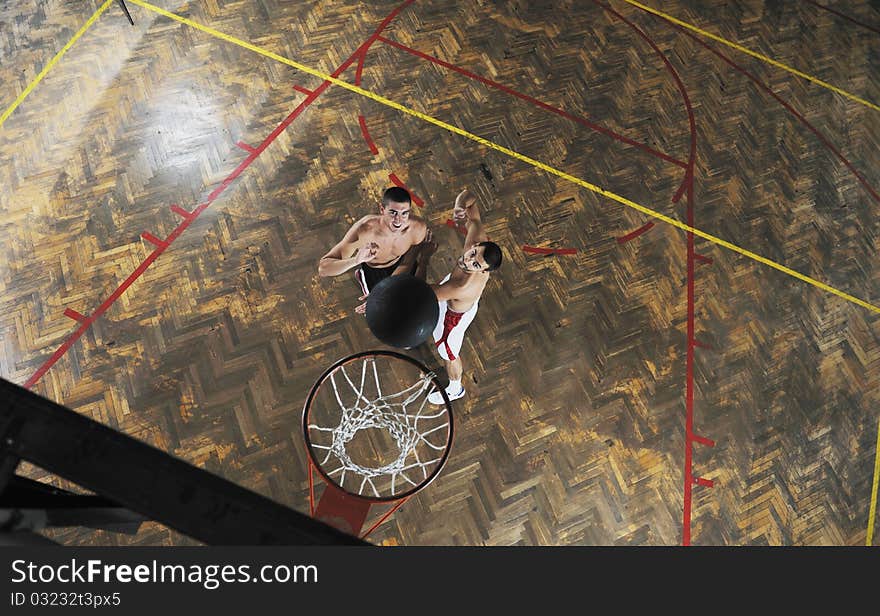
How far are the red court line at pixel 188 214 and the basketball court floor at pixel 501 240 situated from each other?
0.03 m

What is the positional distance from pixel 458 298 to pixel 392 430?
4.23 ft

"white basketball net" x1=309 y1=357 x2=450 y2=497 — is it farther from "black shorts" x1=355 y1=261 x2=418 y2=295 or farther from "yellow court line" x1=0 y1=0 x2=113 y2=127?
"yellow court line" x1=0 y1=0 x2=113 y2=127

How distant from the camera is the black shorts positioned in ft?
20.2

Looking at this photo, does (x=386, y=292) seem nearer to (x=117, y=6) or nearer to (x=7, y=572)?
(x=7, y=572)

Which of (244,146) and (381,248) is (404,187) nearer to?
(381,248)

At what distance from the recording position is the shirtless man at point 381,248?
6215 millimetres

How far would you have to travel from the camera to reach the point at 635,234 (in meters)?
6.89

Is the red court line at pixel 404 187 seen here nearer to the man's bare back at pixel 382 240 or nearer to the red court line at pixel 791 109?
the man's bare back at pixel 382 240

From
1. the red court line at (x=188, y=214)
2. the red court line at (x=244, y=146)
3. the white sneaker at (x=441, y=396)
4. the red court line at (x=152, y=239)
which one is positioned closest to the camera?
the red court line at (x=188, y=214)

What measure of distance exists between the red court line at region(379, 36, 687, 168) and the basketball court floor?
0.11 ft

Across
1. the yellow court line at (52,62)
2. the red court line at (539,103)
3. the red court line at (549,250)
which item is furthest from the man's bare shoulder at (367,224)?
the yellow court line at (52,62)

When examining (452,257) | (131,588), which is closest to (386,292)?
(452,257)

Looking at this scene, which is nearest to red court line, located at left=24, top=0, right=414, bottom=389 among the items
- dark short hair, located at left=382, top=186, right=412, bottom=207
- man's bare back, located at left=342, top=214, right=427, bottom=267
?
man's bare back, located at left=342, top=214, right=427, bottom=267

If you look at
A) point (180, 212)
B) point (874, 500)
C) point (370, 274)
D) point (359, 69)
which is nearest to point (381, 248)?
point (370, 274)
